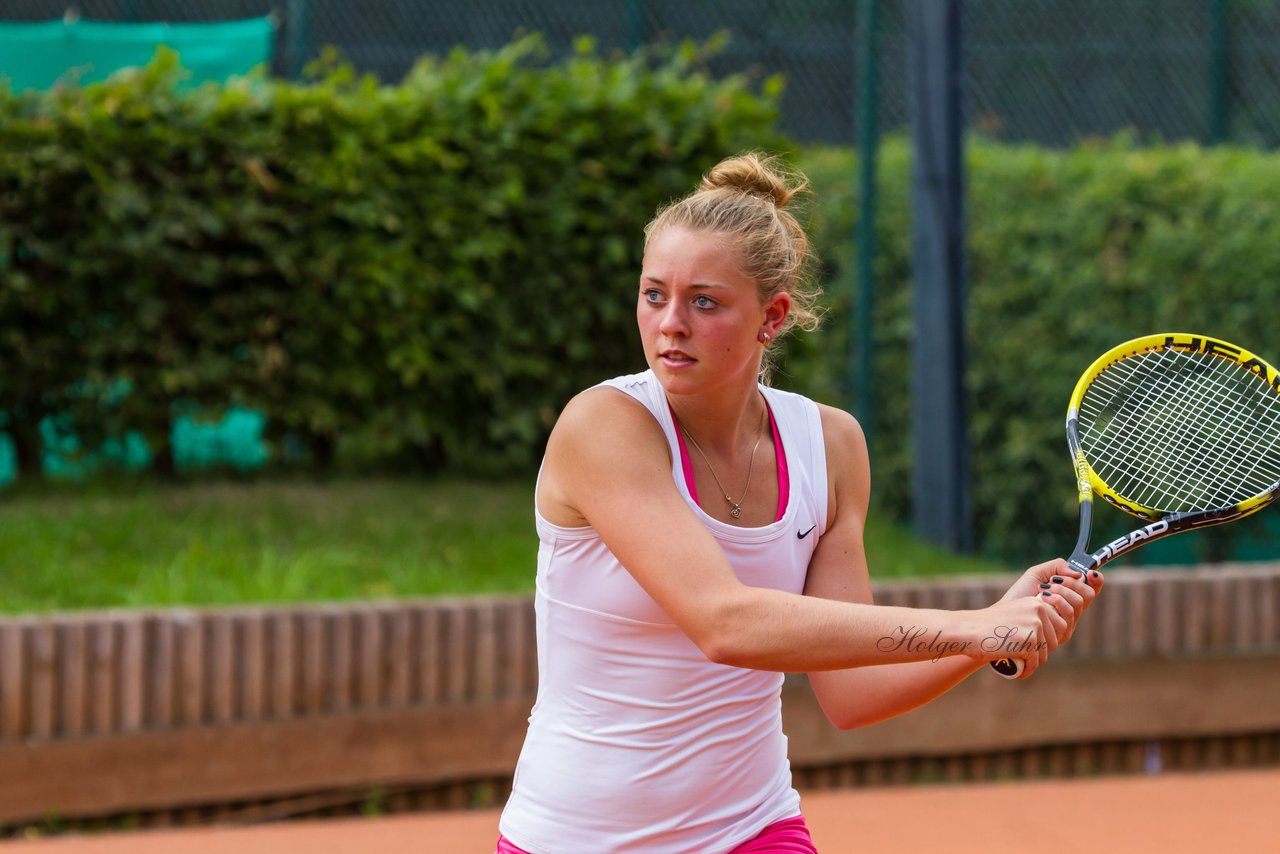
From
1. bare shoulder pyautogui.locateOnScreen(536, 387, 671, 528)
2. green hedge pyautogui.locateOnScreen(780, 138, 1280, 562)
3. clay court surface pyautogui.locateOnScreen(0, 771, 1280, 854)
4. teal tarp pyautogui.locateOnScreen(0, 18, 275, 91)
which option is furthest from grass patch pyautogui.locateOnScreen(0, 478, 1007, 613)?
bare shoulder pyautogui.locateOnScreen(536, 387, 671, 528)

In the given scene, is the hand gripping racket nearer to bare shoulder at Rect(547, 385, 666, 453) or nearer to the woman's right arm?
the woman's right arm

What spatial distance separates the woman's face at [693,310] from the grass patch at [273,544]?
313cm

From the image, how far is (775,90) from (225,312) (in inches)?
93.4

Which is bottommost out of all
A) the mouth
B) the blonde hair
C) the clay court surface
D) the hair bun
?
the clay court surface

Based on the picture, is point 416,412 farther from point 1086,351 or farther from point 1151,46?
point 1151,46

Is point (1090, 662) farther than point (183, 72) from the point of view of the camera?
No

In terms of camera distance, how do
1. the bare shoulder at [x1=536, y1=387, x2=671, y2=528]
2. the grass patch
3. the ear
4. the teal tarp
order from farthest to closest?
1. the teal tarp
2. the grass patch
3. the ear
4. the bare shoulder at [x1=536, y1=387, x2=671, y2=528]

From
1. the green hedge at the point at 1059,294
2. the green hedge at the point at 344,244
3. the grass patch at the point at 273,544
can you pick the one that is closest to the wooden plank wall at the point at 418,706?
the grass patch at the point at 273,544

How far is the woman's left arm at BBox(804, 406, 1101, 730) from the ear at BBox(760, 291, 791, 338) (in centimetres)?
17

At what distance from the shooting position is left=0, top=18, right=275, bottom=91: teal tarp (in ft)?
22.9

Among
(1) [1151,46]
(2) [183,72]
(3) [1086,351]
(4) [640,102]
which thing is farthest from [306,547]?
(1) [1151,46]

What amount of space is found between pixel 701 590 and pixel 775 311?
0.47 m

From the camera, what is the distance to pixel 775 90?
6.73m

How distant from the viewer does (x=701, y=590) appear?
2115 millimetres
